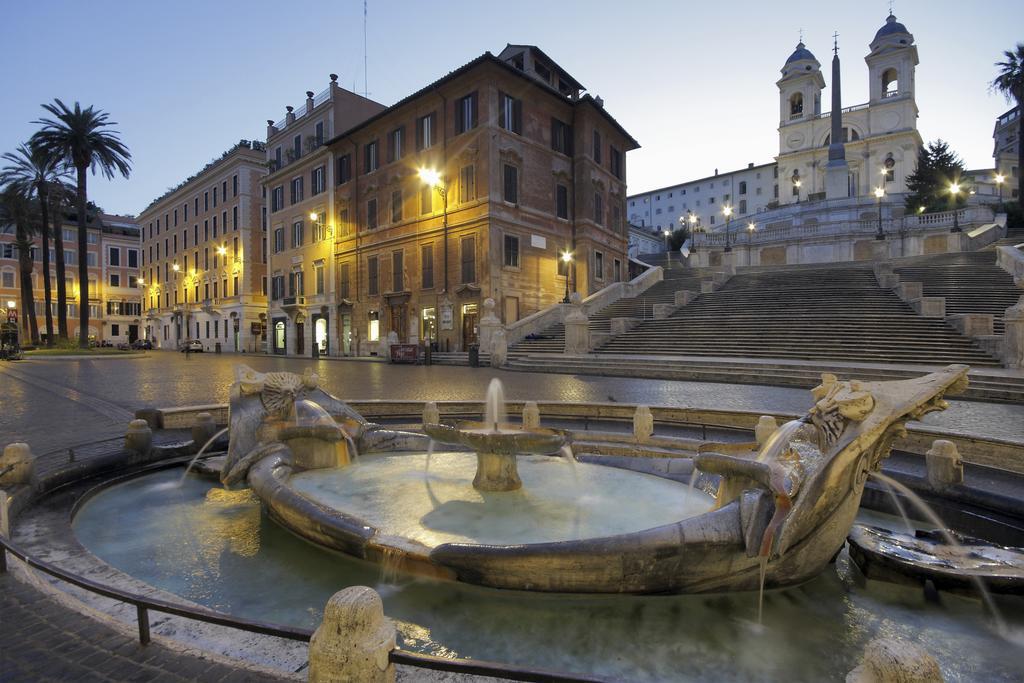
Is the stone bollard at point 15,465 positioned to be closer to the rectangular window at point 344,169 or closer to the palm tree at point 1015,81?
the rectangular window at point 344,169

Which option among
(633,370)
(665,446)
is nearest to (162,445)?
(665,446)

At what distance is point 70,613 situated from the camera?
8.34 feet

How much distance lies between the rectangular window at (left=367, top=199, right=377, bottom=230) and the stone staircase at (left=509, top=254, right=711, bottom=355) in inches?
573

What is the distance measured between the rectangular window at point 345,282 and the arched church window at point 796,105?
66292 mm

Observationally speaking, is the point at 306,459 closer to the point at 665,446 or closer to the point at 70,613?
the point at 70,613

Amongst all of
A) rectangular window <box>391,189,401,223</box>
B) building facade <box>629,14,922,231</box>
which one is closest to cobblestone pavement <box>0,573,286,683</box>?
rectangular window <box>391,189,401,223</box>

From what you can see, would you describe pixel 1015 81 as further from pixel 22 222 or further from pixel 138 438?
pixel 22 222

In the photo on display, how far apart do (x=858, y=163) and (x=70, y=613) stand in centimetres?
7917

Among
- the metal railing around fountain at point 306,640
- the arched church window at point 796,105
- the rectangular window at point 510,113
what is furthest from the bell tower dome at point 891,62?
the metal railing around fountain at point 306,640

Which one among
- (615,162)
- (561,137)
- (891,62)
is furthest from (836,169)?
(561,137)

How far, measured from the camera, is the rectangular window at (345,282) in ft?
112

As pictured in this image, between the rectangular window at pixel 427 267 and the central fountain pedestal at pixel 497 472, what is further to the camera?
the rectangular window at pixel 427 267

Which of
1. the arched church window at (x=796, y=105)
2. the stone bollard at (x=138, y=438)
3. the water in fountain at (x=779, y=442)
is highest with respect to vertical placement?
the arched church window at (x=796, y=105)

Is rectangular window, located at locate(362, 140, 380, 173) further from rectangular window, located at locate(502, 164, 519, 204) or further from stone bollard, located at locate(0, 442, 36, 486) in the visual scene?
stone bollard, located at locate(0, 442, 36, 486)
